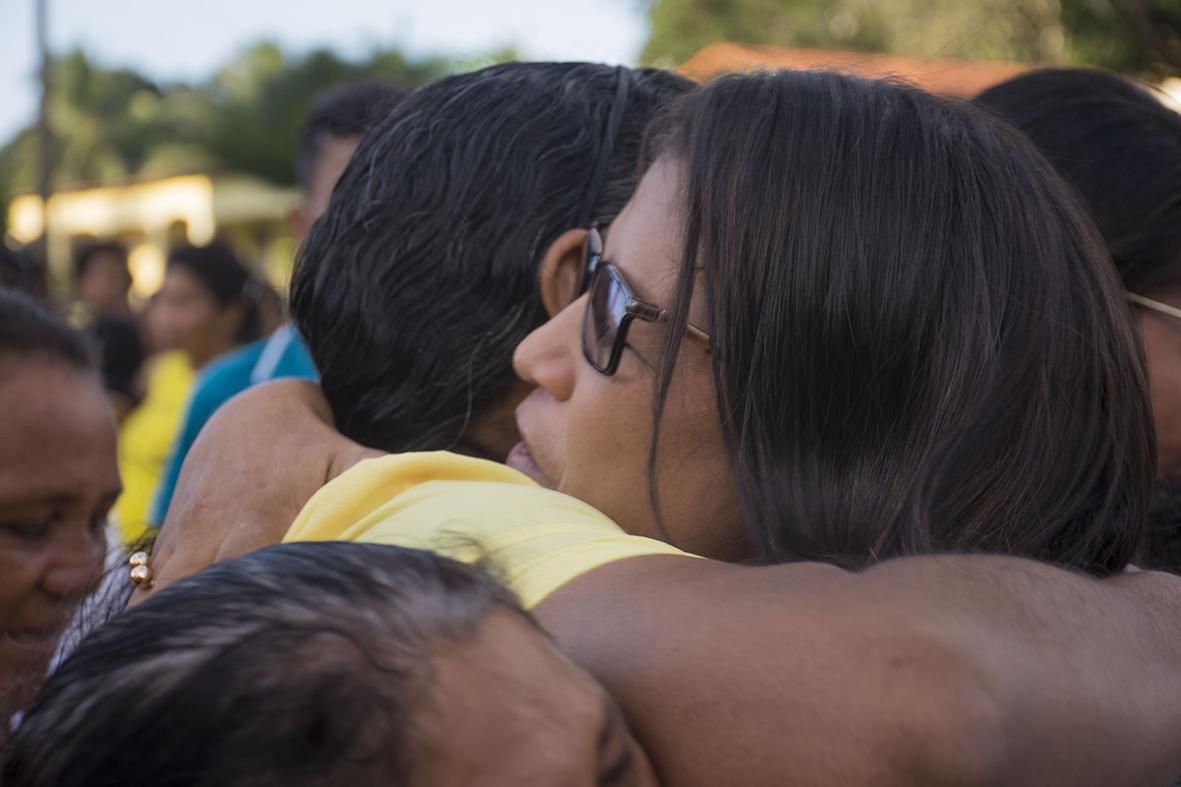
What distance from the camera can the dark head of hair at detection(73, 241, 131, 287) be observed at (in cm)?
1188

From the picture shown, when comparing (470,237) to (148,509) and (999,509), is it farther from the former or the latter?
(148,509)

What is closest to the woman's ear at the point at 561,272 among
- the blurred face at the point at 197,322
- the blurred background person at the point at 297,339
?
the blurred background person at the point at 297,339

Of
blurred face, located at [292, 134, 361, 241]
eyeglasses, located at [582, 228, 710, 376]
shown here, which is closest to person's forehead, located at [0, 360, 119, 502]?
eyeglasses, located at [582, 228, 710, 376]

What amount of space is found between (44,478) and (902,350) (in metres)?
1.78

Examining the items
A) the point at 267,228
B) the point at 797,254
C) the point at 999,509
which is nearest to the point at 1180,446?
the point at 999,509

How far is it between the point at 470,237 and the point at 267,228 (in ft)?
131

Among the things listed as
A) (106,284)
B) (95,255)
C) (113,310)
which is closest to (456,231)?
(113,310)

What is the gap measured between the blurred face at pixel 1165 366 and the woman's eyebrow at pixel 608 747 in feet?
5.41

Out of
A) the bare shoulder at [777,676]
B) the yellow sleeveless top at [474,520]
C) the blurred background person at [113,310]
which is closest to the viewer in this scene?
the bare shoulder at [777,676]

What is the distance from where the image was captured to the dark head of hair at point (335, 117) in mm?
A: 5363

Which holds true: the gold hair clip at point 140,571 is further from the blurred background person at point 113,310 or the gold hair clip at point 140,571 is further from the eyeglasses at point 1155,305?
the blurred background person at point 113,310

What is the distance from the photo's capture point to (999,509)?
4.98 feet

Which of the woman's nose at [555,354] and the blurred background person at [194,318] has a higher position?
the woman's nose at [555,354]

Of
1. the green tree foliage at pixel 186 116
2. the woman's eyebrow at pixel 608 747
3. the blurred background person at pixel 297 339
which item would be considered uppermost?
the woman's eyebrow at pixel 608 747
